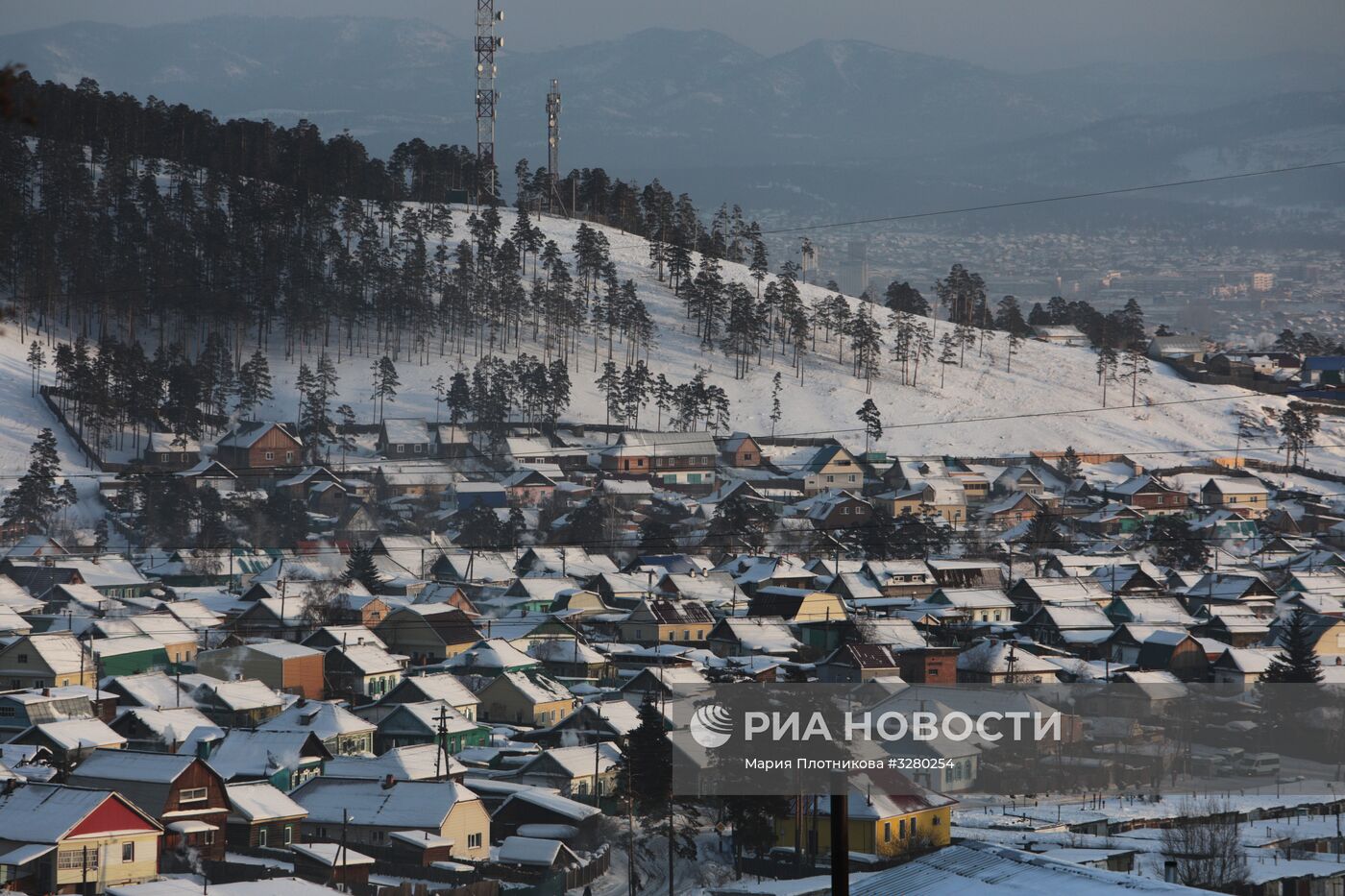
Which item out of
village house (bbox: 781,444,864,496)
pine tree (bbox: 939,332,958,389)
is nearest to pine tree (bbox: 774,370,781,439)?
village house (bbox: 781,444,864,496)

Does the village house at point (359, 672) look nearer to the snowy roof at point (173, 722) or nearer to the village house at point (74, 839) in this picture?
the snowy roof at point (173, 722)

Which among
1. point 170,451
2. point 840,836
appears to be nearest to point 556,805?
point 840,836

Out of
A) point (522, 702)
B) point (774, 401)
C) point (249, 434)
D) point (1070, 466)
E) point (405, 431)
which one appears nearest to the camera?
point (522, 702)

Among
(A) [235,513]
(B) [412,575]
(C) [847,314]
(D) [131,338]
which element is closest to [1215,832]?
(B) [412,575]

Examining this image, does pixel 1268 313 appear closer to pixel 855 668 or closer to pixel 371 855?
pixel 855 668

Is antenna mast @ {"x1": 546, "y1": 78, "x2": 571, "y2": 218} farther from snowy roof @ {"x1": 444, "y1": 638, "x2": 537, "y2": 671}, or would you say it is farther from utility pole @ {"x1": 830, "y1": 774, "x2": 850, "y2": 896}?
utility pole @ {"x1": 830, "y1": 774, "x2": 850, "y2": 896}

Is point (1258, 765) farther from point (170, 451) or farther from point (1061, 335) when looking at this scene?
point (1061, 335)
